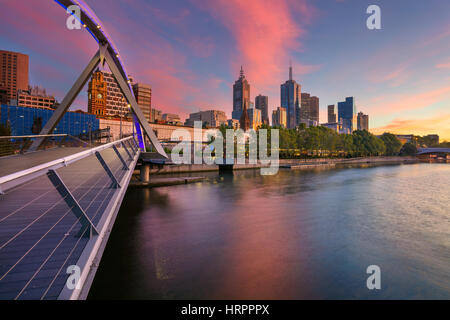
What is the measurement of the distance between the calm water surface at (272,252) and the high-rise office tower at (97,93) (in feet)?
470

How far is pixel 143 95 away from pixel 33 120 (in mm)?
109792

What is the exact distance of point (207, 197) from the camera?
22812 mm

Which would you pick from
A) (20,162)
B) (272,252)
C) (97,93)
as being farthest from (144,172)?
(97,93)

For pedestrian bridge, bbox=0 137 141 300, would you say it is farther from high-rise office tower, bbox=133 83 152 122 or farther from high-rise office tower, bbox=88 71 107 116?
high-rise office tower, bbox=133 83 152 122

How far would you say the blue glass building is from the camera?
65438mm

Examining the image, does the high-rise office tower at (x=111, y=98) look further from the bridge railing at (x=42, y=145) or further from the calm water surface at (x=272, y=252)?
the calm water surface at (x=272, y=252)

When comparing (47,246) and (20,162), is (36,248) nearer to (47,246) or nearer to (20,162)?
(47,246)

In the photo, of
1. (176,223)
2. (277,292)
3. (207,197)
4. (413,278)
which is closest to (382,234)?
(413,278)

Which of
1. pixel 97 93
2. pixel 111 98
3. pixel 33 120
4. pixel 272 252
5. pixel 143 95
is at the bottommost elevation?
pixel 272 252

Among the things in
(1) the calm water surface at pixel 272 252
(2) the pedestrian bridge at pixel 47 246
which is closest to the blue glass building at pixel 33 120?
(1) the calm water surface at pixel 272 252

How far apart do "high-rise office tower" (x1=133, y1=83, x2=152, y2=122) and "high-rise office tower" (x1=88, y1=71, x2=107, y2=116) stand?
91.4 feet

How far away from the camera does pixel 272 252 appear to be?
10.4m
